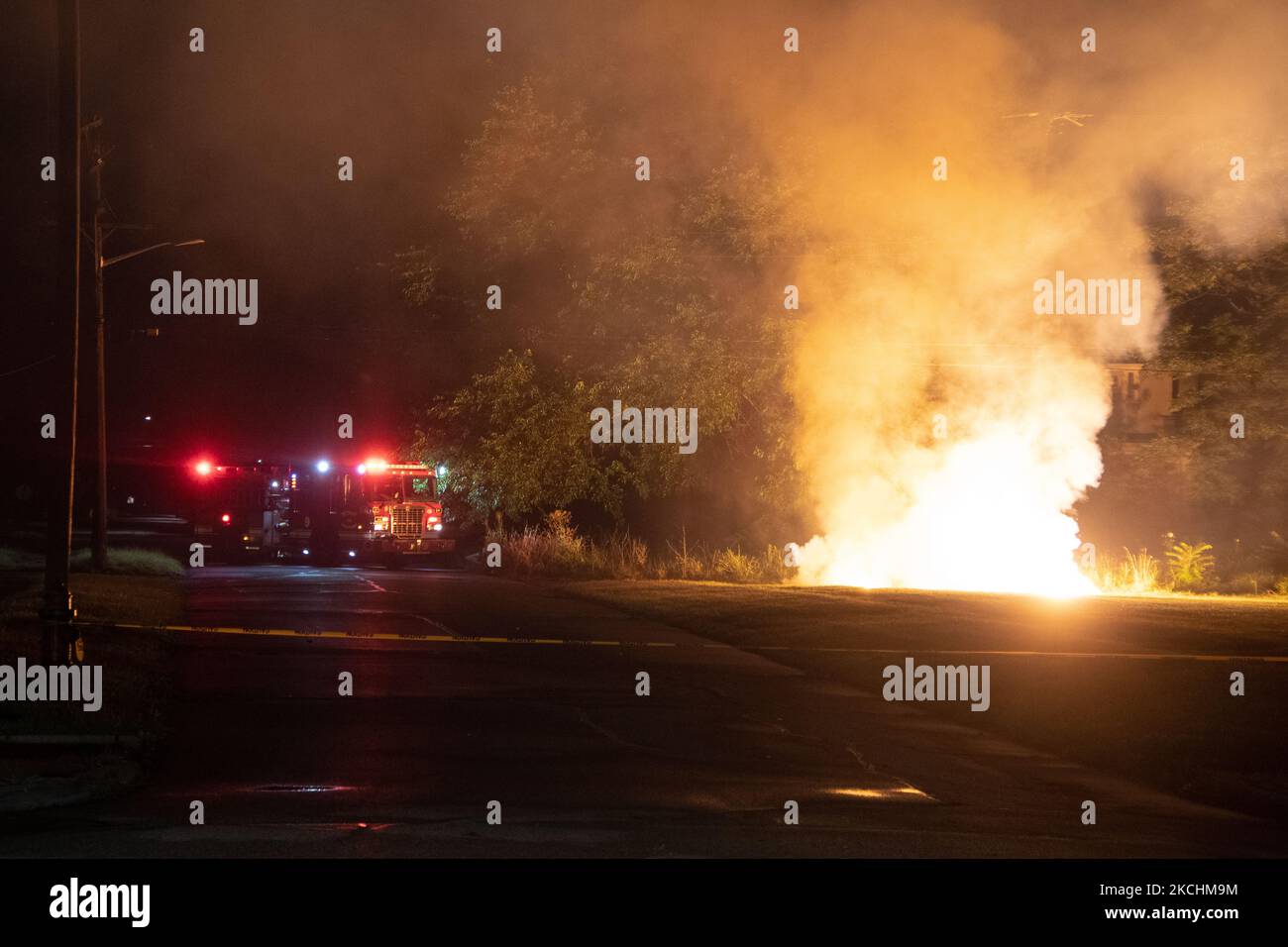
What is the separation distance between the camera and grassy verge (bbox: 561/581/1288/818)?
32.4 ft

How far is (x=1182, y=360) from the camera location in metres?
25.5

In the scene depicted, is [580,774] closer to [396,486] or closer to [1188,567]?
[1188,567]

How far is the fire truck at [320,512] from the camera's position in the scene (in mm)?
35281

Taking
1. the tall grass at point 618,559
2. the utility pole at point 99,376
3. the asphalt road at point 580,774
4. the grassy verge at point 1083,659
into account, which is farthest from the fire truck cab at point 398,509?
the asphalt road at point 580,774

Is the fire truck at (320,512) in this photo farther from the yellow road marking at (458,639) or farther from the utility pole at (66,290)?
the utility pole at (66,290)

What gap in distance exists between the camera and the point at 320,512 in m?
37.0

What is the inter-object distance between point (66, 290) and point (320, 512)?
24.9 metres

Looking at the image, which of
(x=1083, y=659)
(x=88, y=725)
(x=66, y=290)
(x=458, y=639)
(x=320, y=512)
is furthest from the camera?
(x=320, y=512)

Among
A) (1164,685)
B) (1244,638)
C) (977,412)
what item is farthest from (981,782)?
(977,412)

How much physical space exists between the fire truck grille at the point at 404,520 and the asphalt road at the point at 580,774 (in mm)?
19649

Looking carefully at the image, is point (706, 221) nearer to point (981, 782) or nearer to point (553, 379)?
point (553, 379)

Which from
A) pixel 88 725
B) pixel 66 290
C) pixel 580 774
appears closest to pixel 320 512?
pixel 66 290

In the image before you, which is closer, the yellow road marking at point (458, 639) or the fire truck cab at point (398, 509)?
the yellow road marking at point (458, 639)

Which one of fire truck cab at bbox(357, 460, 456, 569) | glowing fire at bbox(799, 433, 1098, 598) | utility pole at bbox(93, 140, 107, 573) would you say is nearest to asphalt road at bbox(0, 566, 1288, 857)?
glowing fire at bbox(799, 433, 1098, 598)
